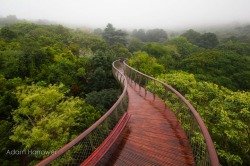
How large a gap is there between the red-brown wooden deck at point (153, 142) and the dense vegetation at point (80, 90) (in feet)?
10.1

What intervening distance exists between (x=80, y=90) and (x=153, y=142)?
61.6 ft

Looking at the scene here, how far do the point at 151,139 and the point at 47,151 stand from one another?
7995 millimetres

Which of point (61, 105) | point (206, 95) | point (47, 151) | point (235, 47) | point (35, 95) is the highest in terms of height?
point (235, 47)

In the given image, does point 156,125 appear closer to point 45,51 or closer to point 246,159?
point 246,159

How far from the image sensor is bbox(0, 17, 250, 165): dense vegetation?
9289mm

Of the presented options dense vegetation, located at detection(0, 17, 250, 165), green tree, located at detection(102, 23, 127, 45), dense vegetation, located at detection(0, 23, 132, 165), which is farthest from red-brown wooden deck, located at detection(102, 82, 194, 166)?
green tree, located at detection(102, 23, 127, 45)

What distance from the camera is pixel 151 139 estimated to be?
17.3 ft

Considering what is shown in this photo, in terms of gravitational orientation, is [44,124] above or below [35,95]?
below

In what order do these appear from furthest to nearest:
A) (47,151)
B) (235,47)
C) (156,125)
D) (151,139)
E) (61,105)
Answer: (235,47), (61,105), (47,151), (156,125), (151,139)

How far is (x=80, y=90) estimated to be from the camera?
74.0 ft

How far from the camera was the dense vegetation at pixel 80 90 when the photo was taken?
929 cm

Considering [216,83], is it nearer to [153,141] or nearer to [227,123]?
[227,123]

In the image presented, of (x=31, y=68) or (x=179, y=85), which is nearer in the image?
(x=179, y=85)

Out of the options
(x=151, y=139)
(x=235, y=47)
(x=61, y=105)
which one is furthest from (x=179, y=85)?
(x=235, y=47)
